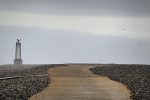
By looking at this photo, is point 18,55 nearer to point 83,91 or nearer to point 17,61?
point 17,61

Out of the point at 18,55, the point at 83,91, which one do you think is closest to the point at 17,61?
the point at 18,55

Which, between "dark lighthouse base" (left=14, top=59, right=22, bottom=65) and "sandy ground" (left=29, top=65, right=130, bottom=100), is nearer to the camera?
"sandy ground" (left=29, top=65, right=130, bottom=100)

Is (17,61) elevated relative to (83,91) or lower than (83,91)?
elevated

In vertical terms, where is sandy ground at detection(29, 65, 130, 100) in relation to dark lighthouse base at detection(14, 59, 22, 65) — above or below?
below

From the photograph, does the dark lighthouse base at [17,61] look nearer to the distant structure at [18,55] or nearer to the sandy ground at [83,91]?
the distant structure at [18,55]

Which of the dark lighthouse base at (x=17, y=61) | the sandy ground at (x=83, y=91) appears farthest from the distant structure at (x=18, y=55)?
the sandy ground at (x=83, y=91)

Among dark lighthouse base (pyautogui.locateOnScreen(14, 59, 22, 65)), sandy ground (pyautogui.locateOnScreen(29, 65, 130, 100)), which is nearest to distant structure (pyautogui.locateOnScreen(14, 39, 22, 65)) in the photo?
dark lighthouse base (pyautogui.locateOnScreen(14, 59, 22, 65))

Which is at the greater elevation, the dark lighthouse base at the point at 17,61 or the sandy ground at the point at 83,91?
the dark lighthouse base at the point at 17,61

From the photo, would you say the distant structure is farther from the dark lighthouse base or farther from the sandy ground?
the sandy ground

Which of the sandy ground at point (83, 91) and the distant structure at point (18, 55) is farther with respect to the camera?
the distant structure at point (18, 55)

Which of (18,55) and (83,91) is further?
(18,55)

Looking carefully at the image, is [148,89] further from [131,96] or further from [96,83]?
[96,83]

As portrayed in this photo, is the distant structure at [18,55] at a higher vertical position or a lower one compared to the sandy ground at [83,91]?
higher

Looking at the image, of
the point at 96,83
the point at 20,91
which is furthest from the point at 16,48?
the point at 20,91
